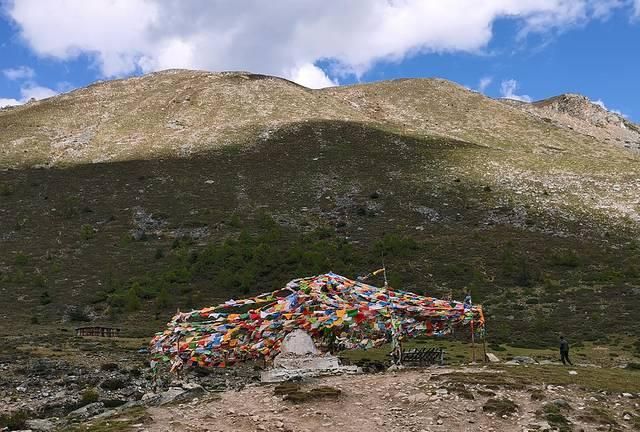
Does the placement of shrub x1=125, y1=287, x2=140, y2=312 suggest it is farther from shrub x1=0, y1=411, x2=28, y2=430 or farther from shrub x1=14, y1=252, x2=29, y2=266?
shrub x1=0, y1=411, x2=28, y2=430

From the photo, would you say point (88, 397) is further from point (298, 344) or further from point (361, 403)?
point (361, 403)

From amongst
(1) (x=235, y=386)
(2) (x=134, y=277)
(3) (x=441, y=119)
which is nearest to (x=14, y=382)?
(1) (x=235, y=386)

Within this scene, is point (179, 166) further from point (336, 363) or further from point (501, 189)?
point (336, 363)

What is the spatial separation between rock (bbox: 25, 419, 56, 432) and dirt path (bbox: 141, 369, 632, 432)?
2808 mm

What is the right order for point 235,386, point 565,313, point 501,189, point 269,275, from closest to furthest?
point 235,386
point 565,313
point 269,275
point 501,189

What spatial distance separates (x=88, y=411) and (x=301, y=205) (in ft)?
158

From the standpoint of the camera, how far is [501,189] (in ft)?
229

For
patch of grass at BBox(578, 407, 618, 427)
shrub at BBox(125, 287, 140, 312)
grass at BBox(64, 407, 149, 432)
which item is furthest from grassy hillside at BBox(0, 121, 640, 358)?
grass at BBox(64, 407, 149, 432)

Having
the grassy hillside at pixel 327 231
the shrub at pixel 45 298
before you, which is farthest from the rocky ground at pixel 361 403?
the shrub at pixel 45 298

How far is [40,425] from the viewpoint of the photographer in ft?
59.4

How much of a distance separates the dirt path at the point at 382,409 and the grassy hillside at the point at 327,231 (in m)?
17.9

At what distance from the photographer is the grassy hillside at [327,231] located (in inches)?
1831

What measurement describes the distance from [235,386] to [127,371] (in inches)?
255

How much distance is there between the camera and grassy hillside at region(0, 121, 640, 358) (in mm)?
46500
